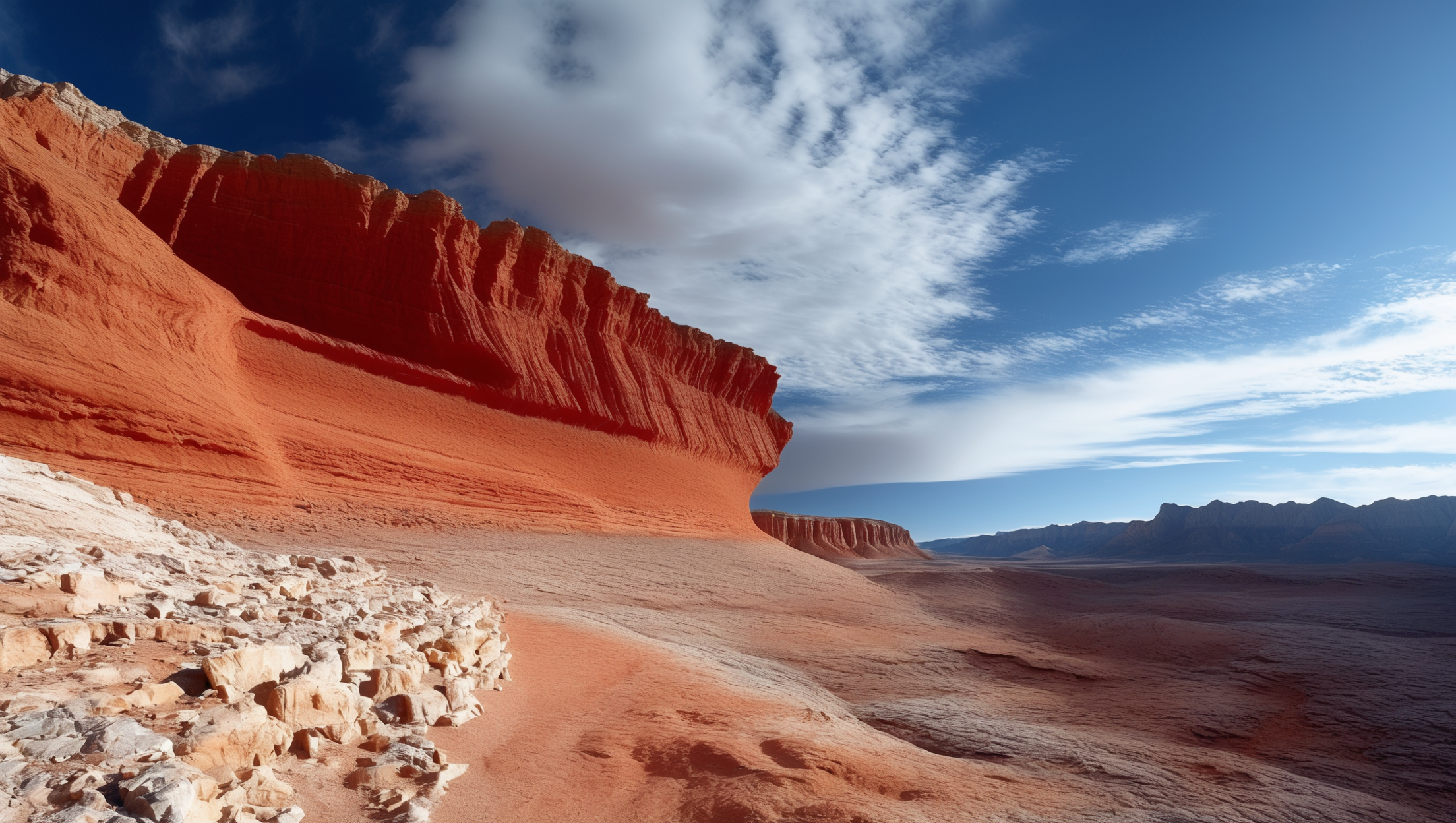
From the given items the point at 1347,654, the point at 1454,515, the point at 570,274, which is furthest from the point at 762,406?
the point at 1454,515

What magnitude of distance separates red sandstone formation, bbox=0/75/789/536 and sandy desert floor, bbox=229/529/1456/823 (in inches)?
120

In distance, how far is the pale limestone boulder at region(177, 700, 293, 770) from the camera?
3988 millimetres

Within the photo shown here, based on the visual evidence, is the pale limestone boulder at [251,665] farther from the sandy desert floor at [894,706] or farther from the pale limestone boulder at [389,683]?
the sandy desert floor at [894,706]

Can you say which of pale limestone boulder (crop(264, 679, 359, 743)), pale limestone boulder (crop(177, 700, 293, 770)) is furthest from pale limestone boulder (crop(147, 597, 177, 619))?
pale limestone boulder (crop(177, 700, 293, 770))

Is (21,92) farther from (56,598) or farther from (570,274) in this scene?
(56,598)

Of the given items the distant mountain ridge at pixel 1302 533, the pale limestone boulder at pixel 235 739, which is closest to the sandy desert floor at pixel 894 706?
the pale limestone boulder at pixel 235 739

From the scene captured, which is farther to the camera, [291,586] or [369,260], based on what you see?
[369,260]

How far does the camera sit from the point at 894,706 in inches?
410

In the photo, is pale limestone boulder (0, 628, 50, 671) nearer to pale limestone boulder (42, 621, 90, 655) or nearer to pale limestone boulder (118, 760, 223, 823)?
pale limestone boulder (42, 621, 90, 655)

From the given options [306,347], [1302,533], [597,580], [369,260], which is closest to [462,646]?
[597,580]

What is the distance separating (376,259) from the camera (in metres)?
25.4

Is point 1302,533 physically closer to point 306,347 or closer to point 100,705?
point 306,347

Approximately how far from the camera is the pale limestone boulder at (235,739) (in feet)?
13.1

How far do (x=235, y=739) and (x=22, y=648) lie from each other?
162 cm
